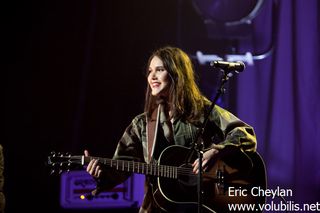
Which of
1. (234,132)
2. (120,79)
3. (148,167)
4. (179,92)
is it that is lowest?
(148,167)

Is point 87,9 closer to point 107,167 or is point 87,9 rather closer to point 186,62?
point 186,62

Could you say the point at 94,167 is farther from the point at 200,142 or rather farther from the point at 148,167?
the point at 200,142

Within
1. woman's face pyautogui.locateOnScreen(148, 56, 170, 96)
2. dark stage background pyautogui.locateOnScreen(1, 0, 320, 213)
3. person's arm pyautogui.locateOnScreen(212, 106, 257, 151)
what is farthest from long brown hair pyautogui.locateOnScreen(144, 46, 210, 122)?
dark stage background pyautogui.locateOnScreen(1, 0, 320, 213)

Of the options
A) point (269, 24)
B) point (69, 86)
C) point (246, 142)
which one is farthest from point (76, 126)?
point (269, 24)

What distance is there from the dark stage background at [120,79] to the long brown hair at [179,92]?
104 cm

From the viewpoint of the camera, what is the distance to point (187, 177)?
10.2ft

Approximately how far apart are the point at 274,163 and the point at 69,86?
84.6 inches

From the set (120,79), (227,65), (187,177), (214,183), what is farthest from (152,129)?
(120,79)

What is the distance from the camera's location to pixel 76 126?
4.48 metres

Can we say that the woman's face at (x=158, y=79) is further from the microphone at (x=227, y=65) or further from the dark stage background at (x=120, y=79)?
the dark stage background at (x=120, y=79)

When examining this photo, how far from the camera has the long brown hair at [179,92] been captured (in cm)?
338

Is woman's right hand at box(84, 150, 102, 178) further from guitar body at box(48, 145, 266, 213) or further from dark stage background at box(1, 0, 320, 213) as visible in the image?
dark stage background at box(1, 0, 320, 213)

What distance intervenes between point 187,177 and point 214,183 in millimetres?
214

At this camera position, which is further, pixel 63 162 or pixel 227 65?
pixel 63 162
